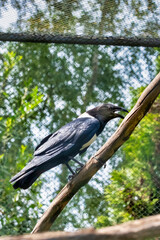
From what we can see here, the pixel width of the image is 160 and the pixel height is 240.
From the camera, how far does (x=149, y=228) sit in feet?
2.29

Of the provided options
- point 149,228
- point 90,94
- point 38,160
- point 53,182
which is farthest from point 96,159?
point 90,94

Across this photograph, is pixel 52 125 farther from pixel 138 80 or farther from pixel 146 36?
pixel 146 36

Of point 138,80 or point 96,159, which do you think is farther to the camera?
point 138,80

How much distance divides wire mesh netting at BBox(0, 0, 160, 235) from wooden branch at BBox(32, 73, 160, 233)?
0.85 m

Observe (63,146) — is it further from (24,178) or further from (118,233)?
(118,233)

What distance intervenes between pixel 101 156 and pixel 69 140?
0.26 meters

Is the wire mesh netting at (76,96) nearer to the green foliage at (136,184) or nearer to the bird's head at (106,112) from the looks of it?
the green foliage at (136,184)

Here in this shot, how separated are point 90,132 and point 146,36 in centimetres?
84

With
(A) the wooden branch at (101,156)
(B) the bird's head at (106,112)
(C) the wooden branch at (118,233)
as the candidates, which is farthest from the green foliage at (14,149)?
(C) the wooden branch at (118,233)

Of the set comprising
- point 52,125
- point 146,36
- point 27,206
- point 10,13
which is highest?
point 10,13

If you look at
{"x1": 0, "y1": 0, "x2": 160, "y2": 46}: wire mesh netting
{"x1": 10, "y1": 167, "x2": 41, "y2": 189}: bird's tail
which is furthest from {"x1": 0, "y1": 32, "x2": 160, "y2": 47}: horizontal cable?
{"x1": 10, "y1": 167, "x2": 41, "y2": 189}: bird's tail

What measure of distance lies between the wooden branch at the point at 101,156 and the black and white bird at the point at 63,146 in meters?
0.15

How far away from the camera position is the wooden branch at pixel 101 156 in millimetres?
1579

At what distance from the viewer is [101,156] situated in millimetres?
1594
